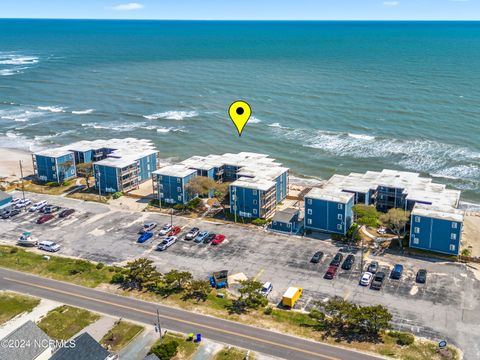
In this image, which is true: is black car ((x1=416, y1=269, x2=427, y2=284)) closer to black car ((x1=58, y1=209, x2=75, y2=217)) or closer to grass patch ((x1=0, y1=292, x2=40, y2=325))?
grass patch ((x1=0, y1=292, x2=40, y2=325))

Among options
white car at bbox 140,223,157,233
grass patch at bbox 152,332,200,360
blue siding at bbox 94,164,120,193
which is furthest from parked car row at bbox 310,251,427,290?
blue siding at bbox 94,164,120,193

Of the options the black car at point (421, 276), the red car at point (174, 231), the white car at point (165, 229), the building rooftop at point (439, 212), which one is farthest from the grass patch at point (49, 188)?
the black car at point (421, 276)

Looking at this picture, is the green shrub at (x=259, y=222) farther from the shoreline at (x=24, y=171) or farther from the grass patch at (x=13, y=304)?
the grass patch at (x=13, y=304)

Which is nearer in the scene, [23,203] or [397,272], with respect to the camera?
[397,272]

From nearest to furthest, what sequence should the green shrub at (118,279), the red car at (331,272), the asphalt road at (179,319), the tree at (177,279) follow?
1. the asphalt road at (179,319)
2. the tree at (177,279)
3. the green shrub at (118,279)
4. the red car at (331,272)

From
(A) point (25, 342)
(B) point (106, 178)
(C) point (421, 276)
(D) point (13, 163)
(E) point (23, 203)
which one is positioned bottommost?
(C) point (421, 276)

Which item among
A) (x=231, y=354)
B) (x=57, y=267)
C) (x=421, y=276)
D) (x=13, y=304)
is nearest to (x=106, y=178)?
(x=57, y=267)

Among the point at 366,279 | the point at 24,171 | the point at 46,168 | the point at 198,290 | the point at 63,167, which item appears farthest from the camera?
the point at 24,171

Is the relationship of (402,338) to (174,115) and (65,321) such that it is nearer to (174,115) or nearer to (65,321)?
(65,321)
